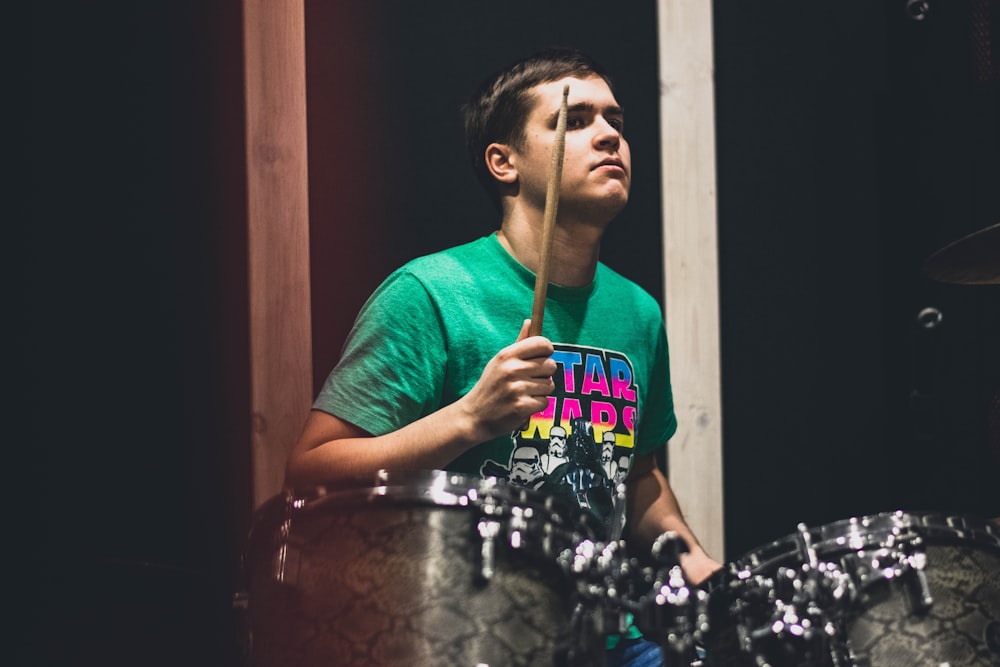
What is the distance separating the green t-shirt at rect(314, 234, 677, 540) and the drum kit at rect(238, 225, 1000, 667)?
1.06 ft

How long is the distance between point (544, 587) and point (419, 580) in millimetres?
146

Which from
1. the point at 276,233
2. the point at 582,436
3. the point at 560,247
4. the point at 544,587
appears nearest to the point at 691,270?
the point at 560,247

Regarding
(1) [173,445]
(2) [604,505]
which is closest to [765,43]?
(2) [604,505]

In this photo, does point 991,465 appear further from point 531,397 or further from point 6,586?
point 6,586

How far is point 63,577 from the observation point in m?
1.47

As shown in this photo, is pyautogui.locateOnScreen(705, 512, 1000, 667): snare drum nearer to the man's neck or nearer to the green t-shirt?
the green t-shirt

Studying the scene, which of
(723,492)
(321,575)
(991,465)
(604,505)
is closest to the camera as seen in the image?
(321,575)

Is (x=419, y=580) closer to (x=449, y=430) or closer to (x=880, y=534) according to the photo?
(x=449, y=430)

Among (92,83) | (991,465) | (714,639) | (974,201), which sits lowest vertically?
(714,639)

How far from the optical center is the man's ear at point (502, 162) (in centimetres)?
186

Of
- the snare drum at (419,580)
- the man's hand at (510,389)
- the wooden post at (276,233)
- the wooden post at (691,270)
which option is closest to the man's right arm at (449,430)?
the man's hand at (510,389)

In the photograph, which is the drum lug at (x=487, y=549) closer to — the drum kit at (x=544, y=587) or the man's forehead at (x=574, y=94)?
the drum kit at (x=544, y=587)

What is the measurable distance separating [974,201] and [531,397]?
3.35ft

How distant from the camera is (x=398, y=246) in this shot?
6.55 ft
